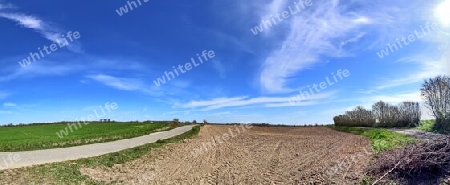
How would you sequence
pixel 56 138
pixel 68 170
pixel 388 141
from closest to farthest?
pixel 68 170 < pixel 388 141 < pixel 56 138

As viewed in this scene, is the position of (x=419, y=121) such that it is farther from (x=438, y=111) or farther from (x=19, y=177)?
(x=19, y=177)

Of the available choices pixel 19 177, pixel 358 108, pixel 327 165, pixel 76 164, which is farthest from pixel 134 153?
pixel 358 108

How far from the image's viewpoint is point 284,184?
31.7ft

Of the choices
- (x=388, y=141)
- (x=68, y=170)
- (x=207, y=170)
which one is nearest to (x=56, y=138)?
(x=68, y=170)

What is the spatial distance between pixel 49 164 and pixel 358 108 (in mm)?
38400

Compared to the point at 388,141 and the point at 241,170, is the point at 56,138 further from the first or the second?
the point at 388,141

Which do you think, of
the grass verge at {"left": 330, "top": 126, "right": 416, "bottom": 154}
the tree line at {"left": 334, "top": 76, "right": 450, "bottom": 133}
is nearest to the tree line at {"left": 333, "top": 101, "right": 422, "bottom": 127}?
the tree line at {"left": 334, "top": 76, "right": 450, "bottom": 133}

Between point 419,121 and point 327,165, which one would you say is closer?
point 327,165

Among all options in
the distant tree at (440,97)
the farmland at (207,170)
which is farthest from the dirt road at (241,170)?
the distant tree at (440,97)

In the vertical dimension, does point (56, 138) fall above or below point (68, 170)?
above

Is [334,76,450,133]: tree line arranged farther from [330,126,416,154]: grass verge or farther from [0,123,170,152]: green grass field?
[0,123,170,152]: green grass field

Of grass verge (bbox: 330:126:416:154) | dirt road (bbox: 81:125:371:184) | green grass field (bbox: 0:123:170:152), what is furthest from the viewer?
green grass field (bbox: 0:123:170:152)

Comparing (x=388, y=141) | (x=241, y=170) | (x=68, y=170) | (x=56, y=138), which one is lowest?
(x=241, y=170)

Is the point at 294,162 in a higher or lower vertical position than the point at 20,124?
lower
